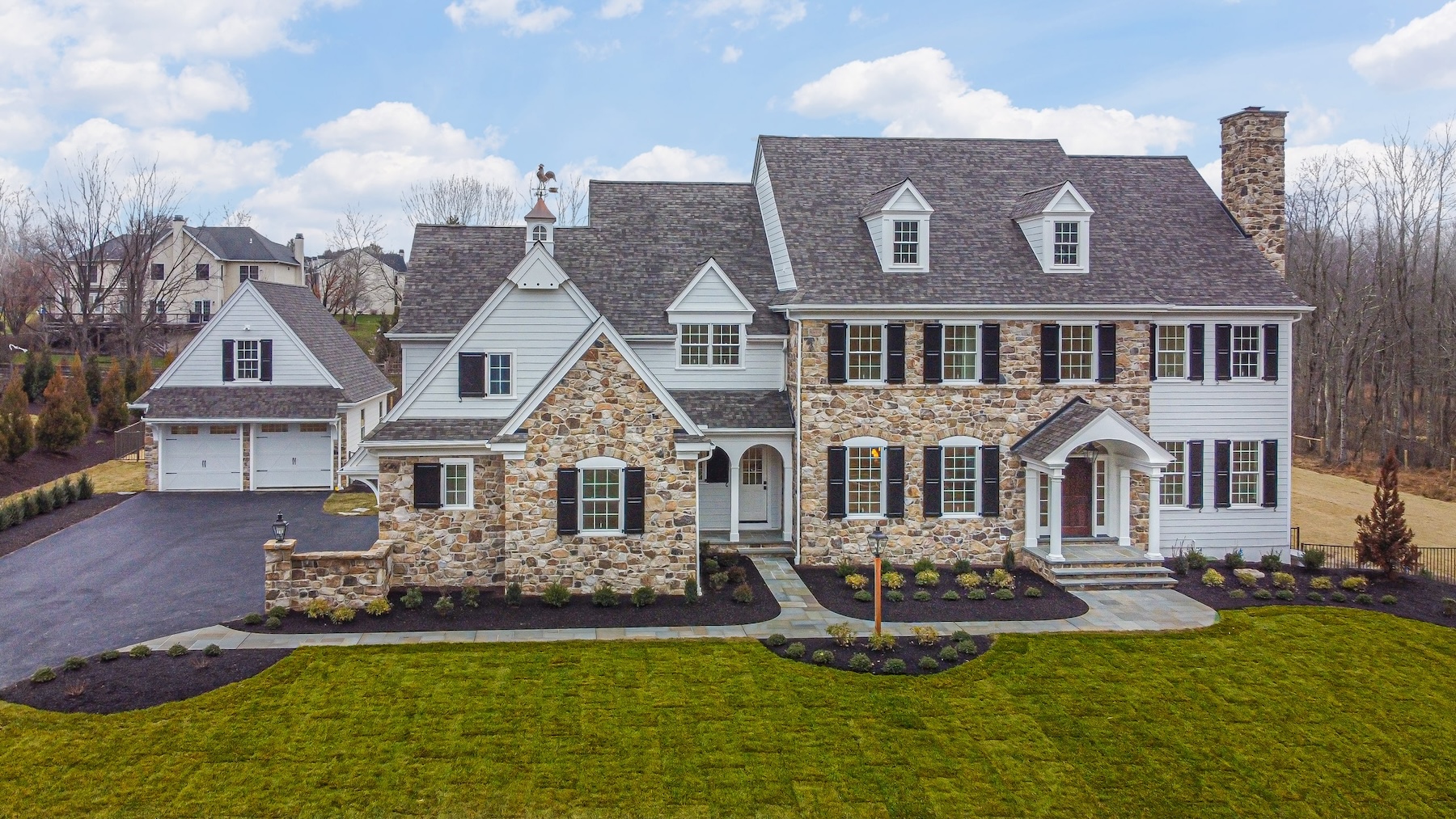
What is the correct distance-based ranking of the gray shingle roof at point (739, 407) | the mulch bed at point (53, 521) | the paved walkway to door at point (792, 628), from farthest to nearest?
the mulch bed at point (53, 521) < the gray shingle roof at point (739, 407) < the paved walkway to door at point (792, 628)

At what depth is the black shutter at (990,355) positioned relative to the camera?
20844mm

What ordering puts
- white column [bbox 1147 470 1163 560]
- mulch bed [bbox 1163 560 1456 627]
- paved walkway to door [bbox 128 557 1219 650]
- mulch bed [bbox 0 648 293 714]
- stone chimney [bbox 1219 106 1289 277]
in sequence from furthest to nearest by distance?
stone chimney [bbox 1219 106 1289 277]
white column [bbox 1147 470 1163 560]
mulch bed [bbox 1163 560 1456 627]
paved walkway to door [bbox 128 557 1219 650]
mulch bed [bbox 0 648 293 714]

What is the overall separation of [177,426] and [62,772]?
2139 centimetres

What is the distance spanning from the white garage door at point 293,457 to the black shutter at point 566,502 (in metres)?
16.2

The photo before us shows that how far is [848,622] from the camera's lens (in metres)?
16.8

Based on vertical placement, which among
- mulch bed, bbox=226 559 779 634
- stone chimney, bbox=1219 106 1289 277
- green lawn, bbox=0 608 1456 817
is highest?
stone chimney, bbox=1219 106 1289 277

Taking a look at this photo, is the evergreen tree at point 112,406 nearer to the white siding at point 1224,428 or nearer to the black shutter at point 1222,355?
the white siding at point 1224,428

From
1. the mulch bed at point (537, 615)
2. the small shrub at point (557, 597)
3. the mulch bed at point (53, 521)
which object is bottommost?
the mulch bed at point (537, 615)

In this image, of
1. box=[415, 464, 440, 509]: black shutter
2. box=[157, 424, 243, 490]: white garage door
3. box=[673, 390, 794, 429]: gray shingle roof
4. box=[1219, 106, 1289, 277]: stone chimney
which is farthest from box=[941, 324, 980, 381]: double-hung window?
box=[157, 424, 243, 490]: white garage door

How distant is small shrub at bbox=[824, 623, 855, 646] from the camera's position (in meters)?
15.5

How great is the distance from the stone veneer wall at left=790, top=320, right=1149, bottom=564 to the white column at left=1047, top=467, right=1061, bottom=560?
124 cm

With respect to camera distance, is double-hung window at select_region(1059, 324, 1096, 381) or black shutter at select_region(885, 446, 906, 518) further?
double-hung window at select_region(1059, 324, 1096, 381)

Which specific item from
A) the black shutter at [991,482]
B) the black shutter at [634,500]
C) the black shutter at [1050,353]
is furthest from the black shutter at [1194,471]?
the black shutter at [634,500]

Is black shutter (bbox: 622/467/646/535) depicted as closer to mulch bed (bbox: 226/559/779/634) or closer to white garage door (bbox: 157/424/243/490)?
mulch bed (bbox: 226/559/779/634)
